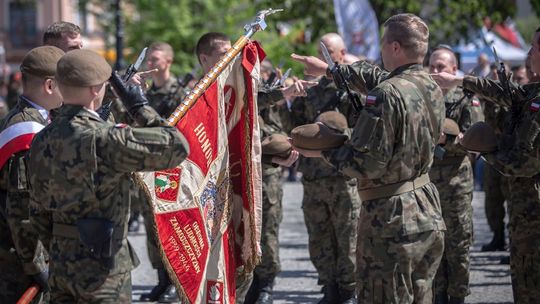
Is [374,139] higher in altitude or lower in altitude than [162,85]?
lower

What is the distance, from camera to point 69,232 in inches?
194

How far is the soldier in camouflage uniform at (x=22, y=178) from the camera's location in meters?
5.54

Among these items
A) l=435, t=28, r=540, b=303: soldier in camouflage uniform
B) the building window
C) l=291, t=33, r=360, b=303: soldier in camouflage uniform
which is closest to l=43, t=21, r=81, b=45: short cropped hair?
l=291, t=33, r=360, b=303: soldier in camouflage uniform

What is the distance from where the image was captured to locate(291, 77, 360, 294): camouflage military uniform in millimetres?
8477

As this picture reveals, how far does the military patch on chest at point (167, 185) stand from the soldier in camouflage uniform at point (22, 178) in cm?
81

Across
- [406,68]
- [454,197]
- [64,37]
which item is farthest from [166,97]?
[406,68]

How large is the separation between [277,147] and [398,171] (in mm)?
1583

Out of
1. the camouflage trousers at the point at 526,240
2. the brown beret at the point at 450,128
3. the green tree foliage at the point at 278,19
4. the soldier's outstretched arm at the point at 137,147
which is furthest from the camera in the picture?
the green tree foliage at the point at 278,19

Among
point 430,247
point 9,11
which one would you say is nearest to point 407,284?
point 430,247

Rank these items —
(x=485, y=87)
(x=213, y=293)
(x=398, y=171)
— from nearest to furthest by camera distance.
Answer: (x=398, y=171), (x=213, y=293), (x=485, y=87)

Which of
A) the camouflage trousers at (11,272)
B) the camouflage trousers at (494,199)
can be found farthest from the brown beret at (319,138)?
the camouflage trousers at (494,199)

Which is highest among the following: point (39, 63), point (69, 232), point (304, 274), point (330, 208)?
point (39, 63)

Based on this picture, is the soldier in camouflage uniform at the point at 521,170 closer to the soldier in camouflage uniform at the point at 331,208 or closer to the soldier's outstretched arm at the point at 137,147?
the soldier in camouflage uniform at the point at 331,208

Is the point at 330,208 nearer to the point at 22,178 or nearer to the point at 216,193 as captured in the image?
the point at 216,193
